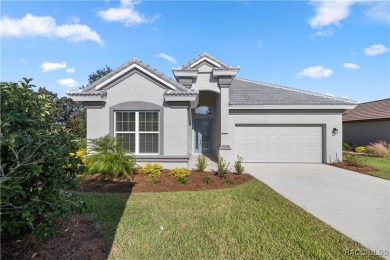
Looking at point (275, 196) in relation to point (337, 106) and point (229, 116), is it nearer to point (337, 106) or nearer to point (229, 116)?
point (229, 116)

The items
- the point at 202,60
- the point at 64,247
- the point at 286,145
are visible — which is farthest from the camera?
the point at 286,145

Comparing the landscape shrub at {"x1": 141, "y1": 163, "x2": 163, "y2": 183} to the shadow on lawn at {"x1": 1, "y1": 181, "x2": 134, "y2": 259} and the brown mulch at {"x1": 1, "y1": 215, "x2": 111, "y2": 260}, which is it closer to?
the shadow on lawn at {"x1": 1, "y1": 181, "x2": 134, "y2": 259}

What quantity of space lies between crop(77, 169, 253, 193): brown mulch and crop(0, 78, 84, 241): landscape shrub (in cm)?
396

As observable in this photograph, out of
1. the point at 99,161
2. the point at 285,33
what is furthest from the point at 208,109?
the point at 99,161

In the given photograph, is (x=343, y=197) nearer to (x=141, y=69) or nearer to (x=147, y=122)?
(x=147, y=122)

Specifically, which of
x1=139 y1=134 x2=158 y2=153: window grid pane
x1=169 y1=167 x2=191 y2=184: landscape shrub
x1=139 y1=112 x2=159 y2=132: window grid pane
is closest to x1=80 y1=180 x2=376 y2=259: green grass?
x1=169 y1=167 x2=191 y2=184: landscape shrub

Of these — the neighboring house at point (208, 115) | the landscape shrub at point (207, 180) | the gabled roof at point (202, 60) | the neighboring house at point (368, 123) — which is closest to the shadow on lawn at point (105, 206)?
the neighboring house at point (208, 115)

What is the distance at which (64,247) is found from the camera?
3770 millimetres

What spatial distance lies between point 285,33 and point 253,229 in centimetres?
1116

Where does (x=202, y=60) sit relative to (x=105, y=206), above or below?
above

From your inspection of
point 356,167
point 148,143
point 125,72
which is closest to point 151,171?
point 148,143

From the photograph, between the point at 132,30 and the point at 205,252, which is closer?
the point at 205,252

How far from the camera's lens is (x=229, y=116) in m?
14.7

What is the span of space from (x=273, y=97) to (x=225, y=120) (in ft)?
13.8
